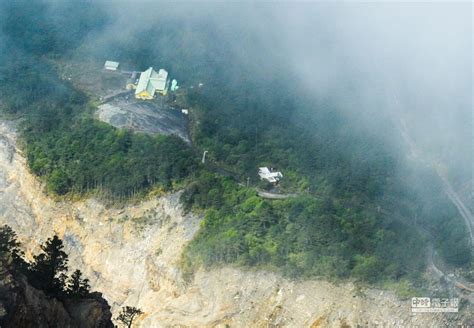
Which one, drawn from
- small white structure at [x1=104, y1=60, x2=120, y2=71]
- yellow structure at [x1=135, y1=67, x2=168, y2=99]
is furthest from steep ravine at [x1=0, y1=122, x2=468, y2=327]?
small white structure at [x1=104, y1=60, x2=120, y2=71]

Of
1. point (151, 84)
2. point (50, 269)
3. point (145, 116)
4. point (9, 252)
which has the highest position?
point (151, 84)

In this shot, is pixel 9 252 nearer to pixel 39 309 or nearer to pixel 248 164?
pixel 39 309

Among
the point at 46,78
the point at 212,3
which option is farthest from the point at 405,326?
the point at 212,3

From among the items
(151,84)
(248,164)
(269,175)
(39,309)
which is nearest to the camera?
(39,309)

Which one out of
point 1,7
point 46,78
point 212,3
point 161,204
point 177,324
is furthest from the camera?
point 212,3

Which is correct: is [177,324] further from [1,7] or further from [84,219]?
[1,7]

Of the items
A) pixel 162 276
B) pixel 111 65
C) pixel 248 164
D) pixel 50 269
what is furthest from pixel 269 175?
pixel 111 65

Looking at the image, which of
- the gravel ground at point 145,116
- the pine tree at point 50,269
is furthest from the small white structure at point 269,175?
the pine tree at point 50,269
